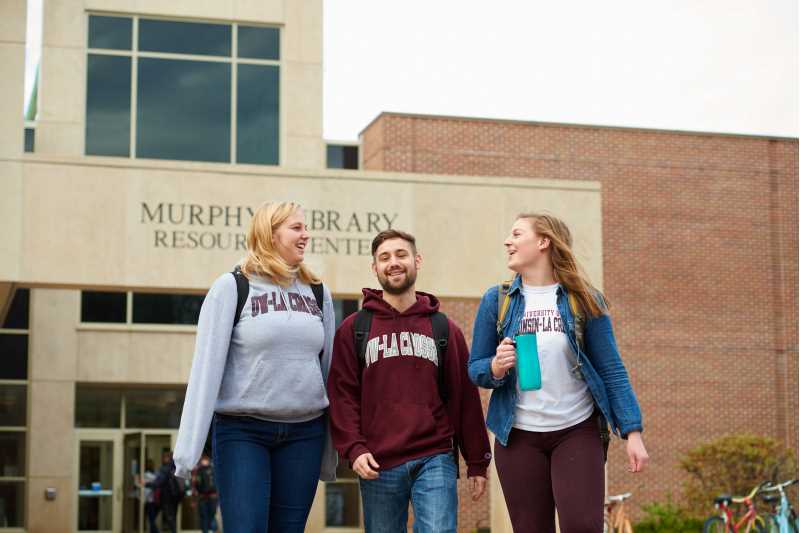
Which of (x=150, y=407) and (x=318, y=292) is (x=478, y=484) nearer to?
(x=318, y=292)

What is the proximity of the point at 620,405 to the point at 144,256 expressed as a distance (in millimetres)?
11942

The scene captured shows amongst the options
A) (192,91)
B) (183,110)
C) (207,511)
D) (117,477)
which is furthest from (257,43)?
(117,477)

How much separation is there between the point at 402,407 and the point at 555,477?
82cm

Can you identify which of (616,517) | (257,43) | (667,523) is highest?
(257,43)

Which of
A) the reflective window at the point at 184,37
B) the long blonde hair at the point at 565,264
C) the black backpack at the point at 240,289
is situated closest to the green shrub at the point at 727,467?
the reflective window at the point at 184,37

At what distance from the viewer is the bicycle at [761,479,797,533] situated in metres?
15.2

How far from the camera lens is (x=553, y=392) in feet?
18.4

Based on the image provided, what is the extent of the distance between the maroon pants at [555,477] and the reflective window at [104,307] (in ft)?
71.4

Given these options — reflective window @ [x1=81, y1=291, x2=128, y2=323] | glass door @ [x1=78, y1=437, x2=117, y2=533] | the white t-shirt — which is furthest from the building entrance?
the white t-shirt

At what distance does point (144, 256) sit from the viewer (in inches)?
653

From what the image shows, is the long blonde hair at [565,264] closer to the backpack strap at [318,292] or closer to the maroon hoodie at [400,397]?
the maroon hoodie at [400,397]

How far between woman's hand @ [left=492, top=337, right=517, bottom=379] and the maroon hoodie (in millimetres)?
429

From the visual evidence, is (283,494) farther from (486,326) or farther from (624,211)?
(624,211)

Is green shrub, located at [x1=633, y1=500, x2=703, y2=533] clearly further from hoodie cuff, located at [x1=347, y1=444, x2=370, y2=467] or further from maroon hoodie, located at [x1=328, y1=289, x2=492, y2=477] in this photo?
hoodie cuff, located at [x1=347, y1=444, x2=370, y2=467]
